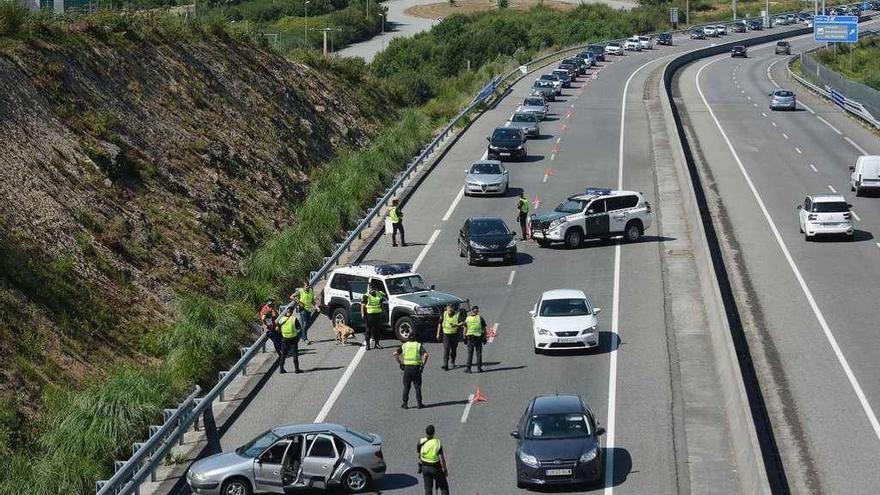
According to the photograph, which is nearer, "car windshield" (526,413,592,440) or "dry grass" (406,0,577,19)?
"car windshield" (526,413,592,440)

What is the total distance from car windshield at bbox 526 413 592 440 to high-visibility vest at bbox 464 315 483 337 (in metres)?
6.24

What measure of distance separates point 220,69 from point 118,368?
3209 cm

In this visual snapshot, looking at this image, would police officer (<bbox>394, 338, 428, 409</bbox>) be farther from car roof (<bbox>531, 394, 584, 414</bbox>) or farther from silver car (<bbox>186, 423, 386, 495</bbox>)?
silver car (<bbox>186, 423, 386, 495</bbox>)

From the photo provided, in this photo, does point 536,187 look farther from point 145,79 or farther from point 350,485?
point 350,485

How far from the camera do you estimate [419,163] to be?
56438mm

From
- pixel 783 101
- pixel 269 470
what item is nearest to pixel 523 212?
pixel 269 470

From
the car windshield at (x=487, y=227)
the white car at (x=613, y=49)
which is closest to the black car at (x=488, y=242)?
the car windshield at (x=487, y=227)

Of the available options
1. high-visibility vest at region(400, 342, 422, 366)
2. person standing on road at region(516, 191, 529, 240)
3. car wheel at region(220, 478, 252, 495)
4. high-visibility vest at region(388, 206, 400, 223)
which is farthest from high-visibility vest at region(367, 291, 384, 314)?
person standing on road at region(516, 191, 529, 240)

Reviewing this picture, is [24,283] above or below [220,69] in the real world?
below

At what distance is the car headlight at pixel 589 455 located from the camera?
21609mm

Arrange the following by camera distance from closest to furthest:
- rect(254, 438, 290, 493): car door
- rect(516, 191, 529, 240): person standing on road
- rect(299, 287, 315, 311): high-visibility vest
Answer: rect(254, 438, 290, 493): car door → rect(299, 287, 315, 311): high-visibility vest → rect(516, 191, 529, 240): person standing on road

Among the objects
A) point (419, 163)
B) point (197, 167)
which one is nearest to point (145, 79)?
point (197, 167)

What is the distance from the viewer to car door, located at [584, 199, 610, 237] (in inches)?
1647

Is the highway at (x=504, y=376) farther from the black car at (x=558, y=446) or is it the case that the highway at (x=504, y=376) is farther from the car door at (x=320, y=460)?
the car door at (x=320, y=460)
